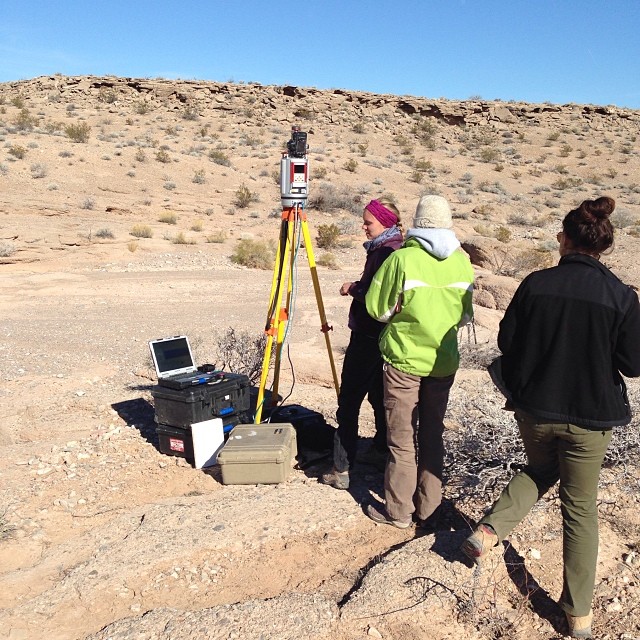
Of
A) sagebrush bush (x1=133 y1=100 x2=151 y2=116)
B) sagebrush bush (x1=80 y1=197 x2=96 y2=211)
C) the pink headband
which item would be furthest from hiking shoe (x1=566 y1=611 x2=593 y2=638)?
sagebrush bush (x1=133 y1=100 x2=151 y2=116)

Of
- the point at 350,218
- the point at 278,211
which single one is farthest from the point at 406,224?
the point at 278,211

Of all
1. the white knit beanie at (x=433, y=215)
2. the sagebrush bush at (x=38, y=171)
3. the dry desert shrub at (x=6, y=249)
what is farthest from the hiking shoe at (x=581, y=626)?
the sagebrush bush at (x=38, y=171)

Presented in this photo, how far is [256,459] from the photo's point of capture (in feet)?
12.8

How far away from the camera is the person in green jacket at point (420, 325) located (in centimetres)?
303

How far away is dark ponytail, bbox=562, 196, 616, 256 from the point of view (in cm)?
238

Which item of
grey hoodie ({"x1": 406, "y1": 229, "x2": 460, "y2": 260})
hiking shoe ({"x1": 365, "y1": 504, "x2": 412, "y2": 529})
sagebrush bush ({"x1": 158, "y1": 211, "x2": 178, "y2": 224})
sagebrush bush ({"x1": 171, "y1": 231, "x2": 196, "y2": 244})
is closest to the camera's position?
grey hoodie ({"x1": 406, "y1": 229, "x2": 460, "y2": 260})

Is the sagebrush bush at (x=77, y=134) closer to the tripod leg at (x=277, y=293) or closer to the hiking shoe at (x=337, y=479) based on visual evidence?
the tripod leg at (x=277, y=293)

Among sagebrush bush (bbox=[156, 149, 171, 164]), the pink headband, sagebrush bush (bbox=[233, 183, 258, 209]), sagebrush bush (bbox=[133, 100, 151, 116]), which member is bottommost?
the pink headband

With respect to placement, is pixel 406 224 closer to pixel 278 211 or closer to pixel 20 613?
pixel 278 211

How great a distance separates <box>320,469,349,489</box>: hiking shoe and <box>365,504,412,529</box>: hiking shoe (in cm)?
30

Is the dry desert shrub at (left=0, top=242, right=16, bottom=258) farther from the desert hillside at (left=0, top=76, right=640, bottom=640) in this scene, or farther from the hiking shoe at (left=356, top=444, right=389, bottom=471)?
the hiking shoe at (left=356, top=444, right=389, bottom=471)

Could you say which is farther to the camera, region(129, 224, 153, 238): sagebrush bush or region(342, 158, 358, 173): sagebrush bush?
region(342, 158, 358, 173): sagebrush bush

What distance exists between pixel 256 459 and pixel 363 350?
98 cm

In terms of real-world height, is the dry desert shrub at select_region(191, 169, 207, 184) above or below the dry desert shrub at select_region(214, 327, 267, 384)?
above
